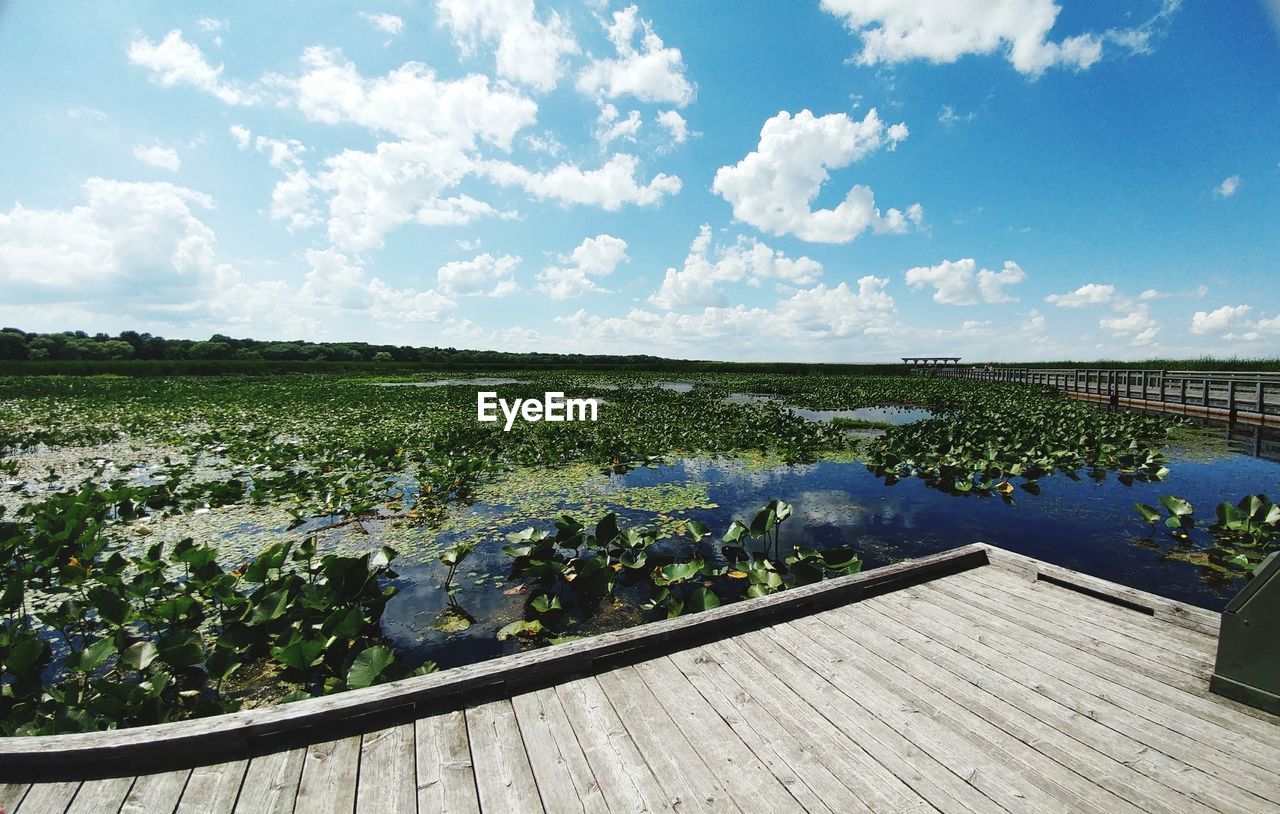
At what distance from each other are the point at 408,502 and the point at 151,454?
7594 millimetres

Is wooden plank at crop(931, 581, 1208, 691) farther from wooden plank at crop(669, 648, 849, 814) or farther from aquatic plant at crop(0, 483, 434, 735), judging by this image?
aquatic plant at crop(0, 483, 434, 735)

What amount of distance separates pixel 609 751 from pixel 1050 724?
1936 millimetres

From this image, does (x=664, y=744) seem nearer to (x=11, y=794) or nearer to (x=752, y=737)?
(x=752, y=737)

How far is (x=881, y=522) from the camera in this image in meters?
6.93

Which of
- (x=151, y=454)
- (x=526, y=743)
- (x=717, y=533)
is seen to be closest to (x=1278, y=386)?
(x=717, y=533)

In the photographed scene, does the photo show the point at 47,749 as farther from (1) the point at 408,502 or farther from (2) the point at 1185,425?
(2) the point at 1185,425

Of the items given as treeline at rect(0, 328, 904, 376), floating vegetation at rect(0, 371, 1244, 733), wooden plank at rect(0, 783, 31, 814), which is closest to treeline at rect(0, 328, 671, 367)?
treeline at rect(0, 328, 904, 376)

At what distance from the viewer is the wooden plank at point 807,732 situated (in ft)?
6.24

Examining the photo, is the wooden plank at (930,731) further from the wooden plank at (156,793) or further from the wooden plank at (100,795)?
the wooden plank at (100,795)

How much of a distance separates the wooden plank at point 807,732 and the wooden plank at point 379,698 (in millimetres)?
258

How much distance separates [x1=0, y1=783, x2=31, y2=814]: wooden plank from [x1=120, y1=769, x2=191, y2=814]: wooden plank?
320mm

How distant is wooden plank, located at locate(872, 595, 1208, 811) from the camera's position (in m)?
1.92

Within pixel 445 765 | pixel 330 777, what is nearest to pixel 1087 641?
pixel 445 765

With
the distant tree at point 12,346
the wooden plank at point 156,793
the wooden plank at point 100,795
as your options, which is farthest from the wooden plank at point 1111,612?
the distant tree at point 12,346
